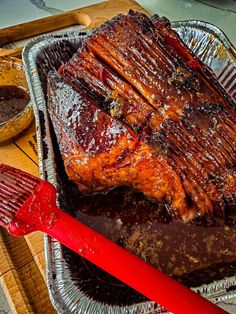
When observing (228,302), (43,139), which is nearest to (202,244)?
(228,302)

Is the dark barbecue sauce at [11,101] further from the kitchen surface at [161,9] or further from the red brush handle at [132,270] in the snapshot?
the kitchen surface at [161,9]

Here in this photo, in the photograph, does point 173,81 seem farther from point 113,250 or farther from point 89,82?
point 113,250

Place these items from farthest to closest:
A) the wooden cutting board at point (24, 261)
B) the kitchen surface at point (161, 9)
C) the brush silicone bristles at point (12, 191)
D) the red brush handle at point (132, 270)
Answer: the kitchen surface at point (161, 9)
the wooden cutting board at point (24, 261)
the brush silicone bristles at point (12, 191)
the red brush handle at point (132, 270)

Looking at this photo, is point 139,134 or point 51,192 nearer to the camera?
point 51,192

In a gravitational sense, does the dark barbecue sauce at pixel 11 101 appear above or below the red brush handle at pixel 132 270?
below

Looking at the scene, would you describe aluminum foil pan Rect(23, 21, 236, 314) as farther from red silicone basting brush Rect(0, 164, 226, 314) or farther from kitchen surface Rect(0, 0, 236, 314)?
kitchen surface Rect(0, 0, 236, 314)

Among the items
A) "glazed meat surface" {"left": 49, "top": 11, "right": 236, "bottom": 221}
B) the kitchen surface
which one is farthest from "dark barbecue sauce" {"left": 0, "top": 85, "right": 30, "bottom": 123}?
the kitchen surface

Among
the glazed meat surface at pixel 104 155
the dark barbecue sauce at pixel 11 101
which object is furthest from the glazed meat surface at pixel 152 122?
the dark barbecue sauce at pixel 11 101
